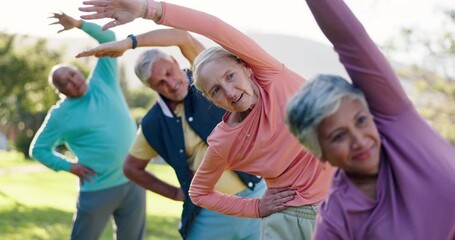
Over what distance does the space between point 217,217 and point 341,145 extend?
9.29 feet

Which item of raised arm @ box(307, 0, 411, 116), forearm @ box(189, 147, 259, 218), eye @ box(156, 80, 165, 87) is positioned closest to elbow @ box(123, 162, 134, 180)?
eye @ box(156, 80, 165, 87)

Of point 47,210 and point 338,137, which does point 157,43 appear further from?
point 47,210

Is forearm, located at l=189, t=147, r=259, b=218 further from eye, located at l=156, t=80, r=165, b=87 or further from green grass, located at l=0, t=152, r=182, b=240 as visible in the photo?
green grass, located at l=0, t=152, r=182, b=240

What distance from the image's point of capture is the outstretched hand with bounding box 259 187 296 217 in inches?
154

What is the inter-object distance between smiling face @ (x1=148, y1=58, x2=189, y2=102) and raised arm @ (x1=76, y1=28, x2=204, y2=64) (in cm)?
29

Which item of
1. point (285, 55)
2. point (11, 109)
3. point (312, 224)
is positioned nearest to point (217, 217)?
point (312, 224)

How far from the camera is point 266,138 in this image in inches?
150

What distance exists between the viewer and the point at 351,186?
2.67 m

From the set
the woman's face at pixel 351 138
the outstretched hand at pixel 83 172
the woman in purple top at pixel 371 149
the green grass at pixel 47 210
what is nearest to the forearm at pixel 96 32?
the outstretched hand at pixel 83 172

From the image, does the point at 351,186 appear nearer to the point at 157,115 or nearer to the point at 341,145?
the point at 341,145

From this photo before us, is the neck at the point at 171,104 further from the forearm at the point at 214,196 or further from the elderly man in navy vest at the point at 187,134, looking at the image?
the forearm at the point at 214,196

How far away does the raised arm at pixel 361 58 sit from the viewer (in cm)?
268

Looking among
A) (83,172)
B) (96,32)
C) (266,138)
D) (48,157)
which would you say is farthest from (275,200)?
(48,157)

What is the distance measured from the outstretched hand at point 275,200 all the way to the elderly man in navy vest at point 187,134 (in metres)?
1.15
